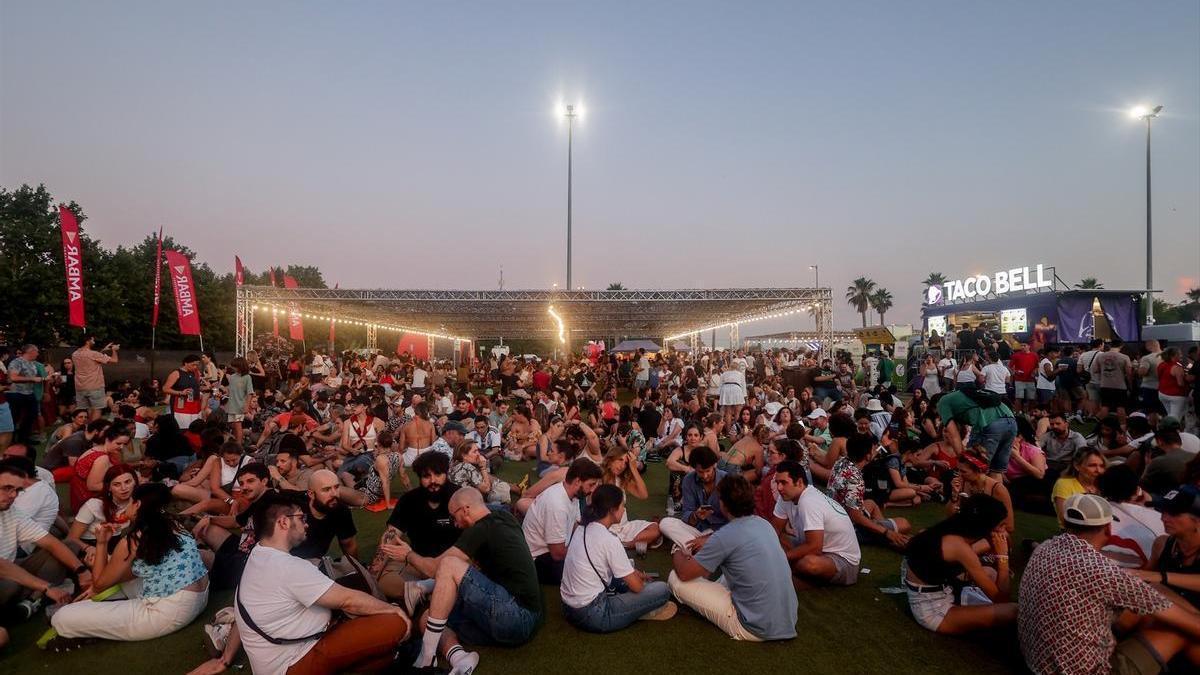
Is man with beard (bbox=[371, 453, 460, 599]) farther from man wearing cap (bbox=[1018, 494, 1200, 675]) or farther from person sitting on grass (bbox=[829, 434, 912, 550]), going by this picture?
man wearing cap (bbox=[1018, 494, 1200, 675])

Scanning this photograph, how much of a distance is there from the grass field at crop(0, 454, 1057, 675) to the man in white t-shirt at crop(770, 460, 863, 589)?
338mm

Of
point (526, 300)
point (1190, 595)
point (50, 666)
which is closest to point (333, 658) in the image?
point (50, 666)

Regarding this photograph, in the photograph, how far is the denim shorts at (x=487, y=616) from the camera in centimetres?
408

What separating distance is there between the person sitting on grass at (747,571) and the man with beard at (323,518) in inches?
112

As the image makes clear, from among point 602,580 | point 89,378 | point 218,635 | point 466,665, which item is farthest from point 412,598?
point 89,378

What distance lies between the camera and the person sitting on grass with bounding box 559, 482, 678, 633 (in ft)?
14.0

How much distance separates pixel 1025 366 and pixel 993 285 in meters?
21.6

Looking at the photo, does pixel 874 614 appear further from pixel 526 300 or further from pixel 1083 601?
pixel 526 300

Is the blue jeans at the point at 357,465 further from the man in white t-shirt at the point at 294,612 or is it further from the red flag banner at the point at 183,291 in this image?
the red flag banner at the point at 183,291

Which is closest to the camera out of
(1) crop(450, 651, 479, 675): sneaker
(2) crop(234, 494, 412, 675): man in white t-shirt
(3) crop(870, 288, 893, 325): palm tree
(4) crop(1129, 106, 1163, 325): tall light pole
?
(2) crop(234, 494, 412, 675): man in white t-shirt

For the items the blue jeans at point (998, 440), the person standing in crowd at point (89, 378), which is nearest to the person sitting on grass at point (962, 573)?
the blue jeans at point (998, 440)

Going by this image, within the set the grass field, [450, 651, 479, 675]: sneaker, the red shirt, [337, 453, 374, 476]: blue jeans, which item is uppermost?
the red shirt

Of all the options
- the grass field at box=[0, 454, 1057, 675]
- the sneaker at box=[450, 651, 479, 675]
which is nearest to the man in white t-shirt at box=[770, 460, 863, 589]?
the grass field at box=[0, 454, 1057, 675]

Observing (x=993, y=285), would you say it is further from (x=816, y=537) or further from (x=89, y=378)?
(x=89, y=378)
